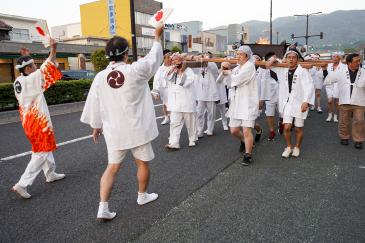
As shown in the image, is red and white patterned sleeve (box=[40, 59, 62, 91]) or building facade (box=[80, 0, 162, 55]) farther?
building facade (box=[80, 0, 162, 55])

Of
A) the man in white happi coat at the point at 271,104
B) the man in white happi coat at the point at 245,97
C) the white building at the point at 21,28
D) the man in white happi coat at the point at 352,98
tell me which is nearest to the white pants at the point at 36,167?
the man in white happi coat at the point at 245,97

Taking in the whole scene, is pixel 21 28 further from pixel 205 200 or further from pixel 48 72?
pixel 205 200

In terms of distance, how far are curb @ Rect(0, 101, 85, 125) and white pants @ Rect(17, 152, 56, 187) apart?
20.9ft

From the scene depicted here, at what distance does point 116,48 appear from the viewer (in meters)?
3.27

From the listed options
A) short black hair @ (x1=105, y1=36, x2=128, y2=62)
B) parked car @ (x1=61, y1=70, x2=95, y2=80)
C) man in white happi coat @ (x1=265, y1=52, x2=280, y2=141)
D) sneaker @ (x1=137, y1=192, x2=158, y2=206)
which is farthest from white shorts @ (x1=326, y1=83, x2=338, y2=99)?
parked car @ (x1=61, y1=70, x2=95, y2=80)

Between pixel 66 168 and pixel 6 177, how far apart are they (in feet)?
2.91

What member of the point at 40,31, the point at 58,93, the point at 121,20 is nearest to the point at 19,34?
the point at 121,20

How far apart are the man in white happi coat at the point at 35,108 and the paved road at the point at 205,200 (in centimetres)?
34

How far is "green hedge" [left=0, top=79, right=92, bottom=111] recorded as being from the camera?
34.8 feet

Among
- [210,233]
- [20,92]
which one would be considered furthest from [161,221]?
[20,92]

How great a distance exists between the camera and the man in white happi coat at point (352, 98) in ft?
20.9

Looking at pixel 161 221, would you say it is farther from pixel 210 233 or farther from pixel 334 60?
pixel 334 60

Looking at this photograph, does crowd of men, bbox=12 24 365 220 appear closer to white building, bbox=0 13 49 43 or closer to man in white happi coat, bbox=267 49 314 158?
man in white happi coat, bbox=267 49 314 158

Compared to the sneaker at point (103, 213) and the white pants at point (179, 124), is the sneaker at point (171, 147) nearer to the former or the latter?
the white pants at point (179, 124)
